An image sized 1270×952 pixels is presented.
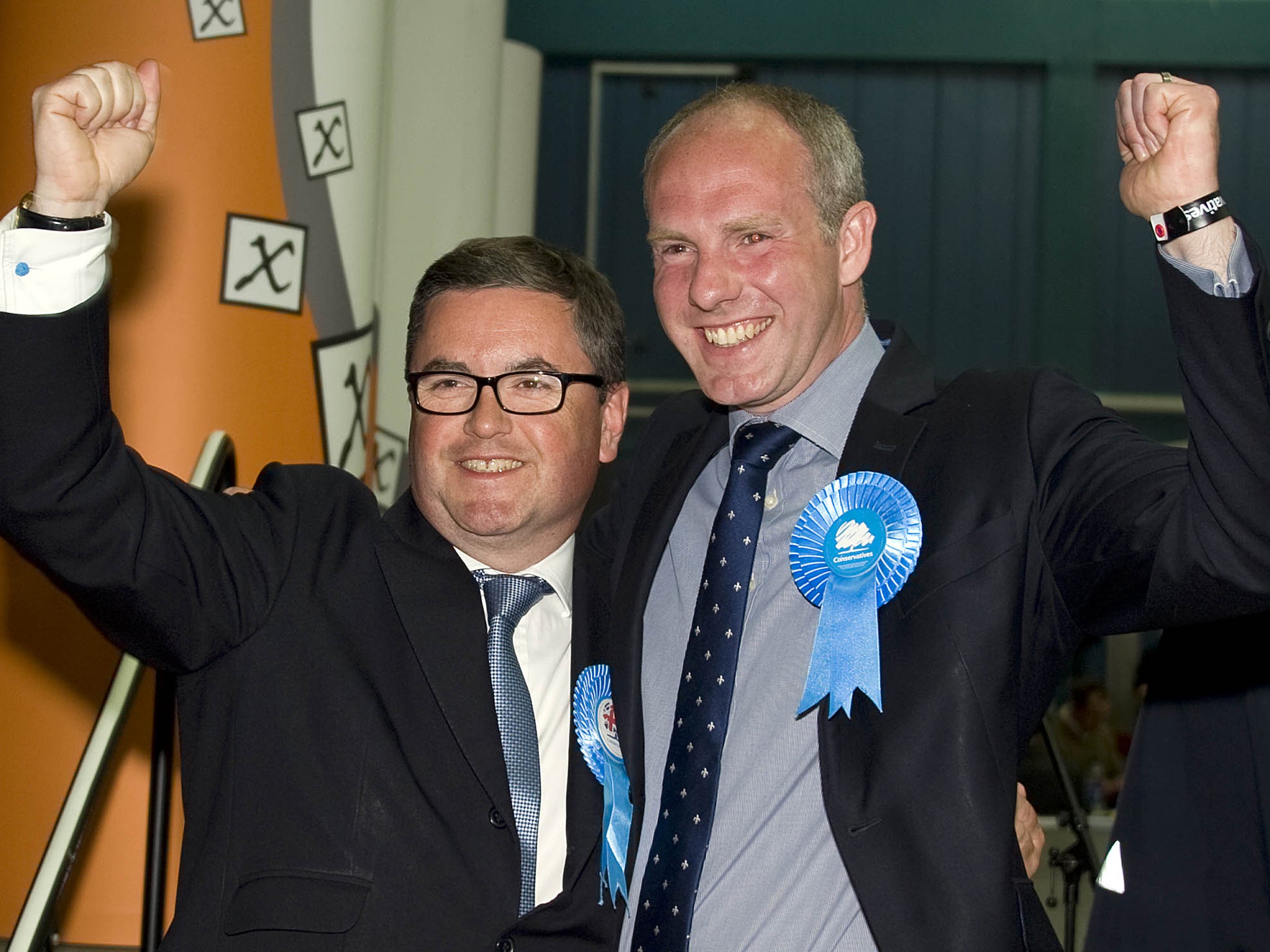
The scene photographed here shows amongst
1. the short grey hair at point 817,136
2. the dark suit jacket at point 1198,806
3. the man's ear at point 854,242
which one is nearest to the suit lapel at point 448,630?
the short grey hair at point 817,136

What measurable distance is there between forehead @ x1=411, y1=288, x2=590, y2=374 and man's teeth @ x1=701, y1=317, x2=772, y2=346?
0.79 ft

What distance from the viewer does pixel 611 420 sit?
228 centimetres

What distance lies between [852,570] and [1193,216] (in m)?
0.57

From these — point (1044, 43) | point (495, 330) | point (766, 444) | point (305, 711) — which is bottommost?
point (305, 711)

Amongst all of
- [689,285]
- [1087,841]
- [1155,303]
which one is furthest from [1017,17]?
[689,285]

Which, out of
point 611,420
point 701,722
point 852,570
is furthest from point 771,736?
point 611,420

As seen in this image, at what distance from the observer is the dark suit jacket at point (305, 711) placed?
1.66 meters

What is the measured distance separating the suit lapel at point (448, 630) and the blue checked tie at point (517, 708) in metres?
0.02

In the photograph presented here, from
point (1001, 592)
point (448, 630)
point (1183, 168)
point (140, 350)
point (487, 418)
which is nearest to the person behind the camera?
point (1183, 168)

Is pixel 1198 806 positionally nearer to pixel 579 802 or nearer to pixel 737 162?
pixel 579 802

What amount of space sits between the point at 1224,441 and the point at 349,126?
103 inches

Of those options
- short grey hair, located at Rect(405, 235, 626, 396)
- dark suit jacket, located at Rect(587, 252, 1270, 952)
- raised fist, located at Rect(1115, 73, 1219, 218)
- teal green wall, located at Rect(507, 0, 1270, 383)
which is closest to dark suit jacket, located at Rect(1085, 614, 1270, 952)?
dark suit jacket, located at Rect(587, 252, 1270, 952)

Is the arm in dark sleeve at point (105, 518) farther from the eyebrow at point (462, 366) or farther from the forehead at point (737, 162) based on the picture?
the forehead at point (737, 162)

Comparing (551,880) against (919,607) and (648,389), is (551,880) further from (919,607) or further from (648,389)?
(648,389)
